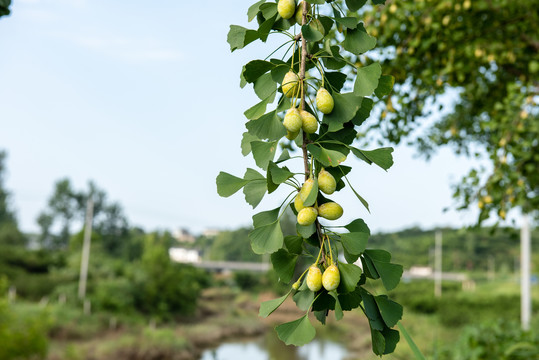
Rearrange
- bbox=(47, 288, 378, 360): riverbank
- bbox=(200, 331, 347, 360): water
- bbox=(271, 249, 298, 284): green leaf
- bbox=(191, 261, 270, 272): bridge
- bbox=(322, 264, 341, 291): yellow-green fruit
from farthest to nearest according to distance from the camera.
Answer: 1. bbox=(191, 261, 270, 272): bridge
2. bbox=(200, 331, 347, 360): water
3. bbox=(47, 288, 378, 360): riverbank
4. bbox=(271, 249, 298, 284): green leaf
5. bbox=(322, 264, 341, 291): yellow-green fruit

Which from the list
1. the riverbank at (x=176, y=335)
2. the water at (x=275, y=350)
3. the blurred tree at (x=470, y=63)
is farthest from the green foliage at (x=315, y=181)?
the water at (x=275, y=350)

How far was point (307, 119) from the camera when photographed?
86 cm

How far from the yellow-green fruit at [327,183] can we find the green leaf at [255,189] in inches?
4.6

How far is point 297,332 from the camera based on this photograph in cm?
85

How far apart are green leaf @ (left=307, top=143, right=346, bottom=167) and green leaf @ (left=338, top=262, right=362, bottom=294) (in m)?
0.18

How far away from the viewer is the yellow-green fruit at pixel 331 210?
0.84 m

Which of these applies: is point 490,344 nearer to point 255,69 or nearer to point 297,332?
point 297,332

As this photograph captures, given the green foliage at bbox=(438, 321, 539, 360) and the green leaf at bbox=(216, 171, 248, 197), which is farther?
the green foliage at bbox=(438, 321, 539, 360)

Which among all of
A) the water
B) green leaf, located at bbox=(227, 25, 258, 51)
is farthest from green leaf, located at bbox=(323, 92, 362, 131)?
the water

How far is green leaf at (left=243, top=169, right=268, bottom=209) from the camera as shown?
91 centimetres

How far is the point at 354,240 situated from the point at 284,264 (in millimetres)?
160

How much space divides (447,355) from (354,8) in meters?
4.70

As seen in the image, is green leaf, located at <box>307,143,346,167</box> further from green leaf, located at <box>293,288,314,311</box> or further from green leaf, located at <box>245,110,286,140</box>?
green leaf, located at <box>293,288,314,311</box>

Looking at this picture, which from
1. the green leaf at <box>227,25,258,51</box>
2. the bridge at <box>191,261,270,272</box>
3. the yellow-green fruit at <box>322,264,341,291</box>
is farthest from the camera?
the bridge at <box>191,261,270,272</box>
